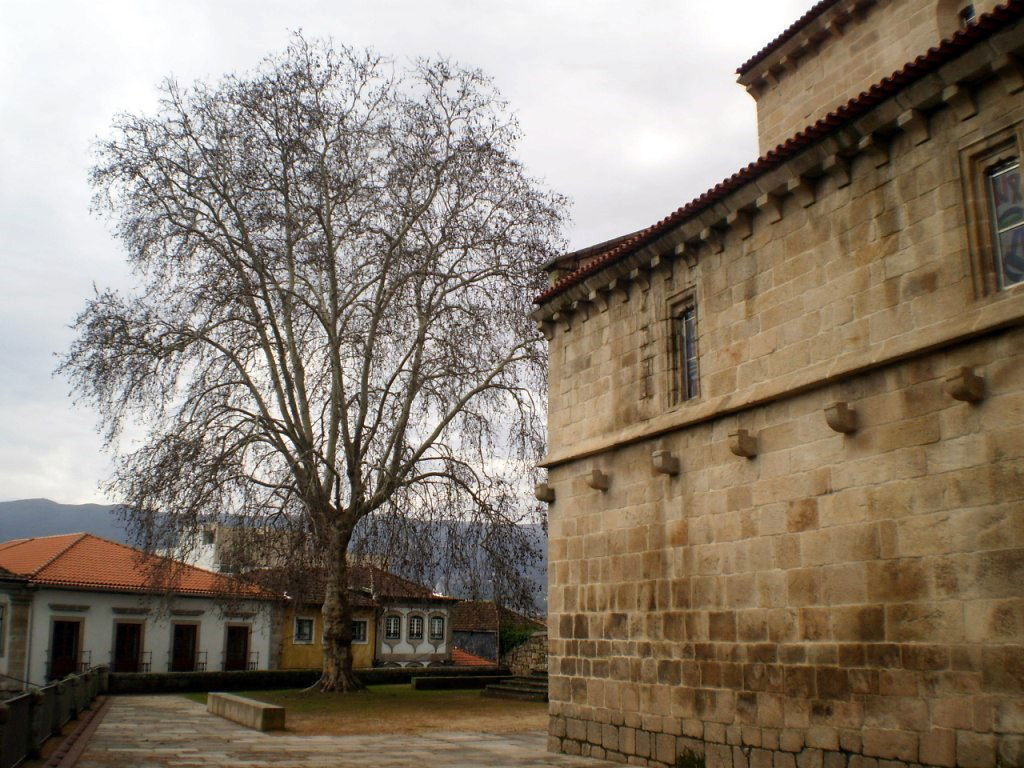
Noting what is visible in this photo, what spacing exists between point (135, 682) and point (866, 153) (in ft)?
87.8

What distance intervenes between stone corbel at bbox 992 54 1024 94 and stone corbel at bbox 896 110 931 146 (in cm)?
73

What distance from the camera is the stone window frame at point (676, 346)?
36.5ft

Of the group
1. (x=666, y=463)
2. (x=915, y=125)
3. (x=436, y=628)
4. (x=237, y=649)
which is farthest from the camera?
(x=436, y=628)

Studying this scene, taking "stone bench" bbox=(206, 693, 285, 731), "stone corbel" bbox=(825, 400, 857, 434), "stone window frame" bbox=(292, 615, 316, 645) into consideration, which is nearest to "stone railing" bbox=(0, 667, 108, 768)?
"stone bench" bbox=(206, 693, 285, 731)

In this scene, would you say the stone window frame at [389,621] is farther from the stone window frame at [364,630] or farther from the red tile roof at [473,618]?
the red tile roof at [473,618]

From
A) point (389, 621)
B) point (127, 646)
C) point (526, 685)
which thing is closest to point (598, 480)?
point (526, 685)

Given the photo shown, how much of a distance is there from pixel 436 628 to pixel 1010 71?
4122 cm

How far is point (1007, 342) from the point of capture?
7.34 metres

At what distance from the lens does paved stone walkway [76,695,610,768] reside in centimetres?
1120

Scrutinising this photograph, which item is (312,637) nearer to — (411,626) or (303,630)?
(303,630)

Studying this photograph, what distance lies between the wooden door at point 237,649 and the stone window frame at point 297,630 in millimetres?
2156

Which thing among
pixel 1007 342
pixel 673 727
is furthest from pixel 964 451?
pixel 673 727

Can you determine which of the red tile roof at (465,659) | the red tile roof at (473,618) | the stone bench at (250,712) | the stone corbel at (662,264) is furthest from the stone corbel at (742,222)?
the red tile roof at (473,618)

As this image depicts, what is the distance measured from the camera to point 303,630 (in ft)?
130
